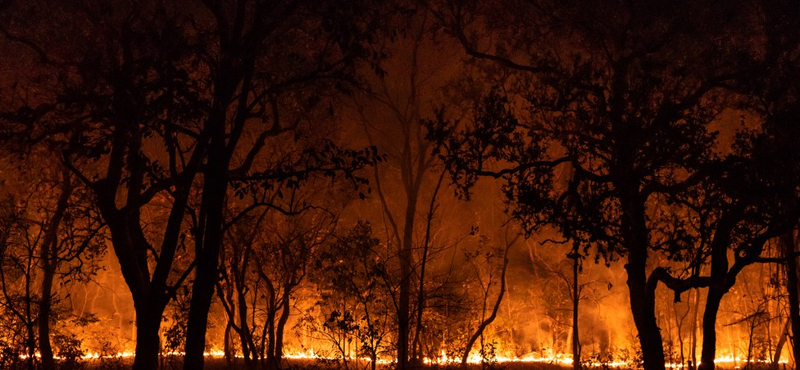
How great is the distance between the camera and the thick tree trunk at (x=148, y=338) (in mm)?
10562

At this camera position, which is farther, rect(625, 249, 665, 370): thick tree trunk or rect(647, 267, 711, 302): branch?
rect(625, 249, 665, 370): thick tree trunk

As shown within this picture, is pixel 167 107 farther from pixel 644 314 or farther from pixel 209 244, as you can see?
pixel 644 314

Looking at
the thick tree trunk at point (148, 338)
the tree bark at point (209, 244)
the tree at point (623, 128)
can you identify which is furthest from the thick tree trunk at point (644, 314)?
the thick tree trunk at point (148, 338)

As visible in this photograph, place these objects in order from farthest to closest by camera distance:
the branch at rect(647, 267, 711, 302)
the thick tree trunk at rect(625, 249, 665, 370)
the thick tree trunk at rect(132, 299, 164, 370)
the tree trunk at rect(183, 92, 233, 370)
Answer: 1. the thick tree trunk at rect(625, 249, 665, 370)
2. the branch at rect(647, 267, 711, 302)
3. the thick tree trunk at rect(132, 299, 164, 370)
4. the tree trunk at rect(183, 92, 233, 370)

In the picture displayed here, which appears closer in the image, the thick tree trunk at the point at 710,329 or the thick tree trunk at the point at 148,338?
the thick tree trunk at the point at 148,338

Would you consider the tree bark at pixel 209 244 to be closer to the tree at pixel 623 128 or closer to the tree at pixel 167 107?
the tree at pixel 167 107

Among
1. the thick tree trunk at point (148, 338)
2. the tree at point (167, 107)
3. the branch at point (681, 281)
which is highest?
the tree at point (167, 107)

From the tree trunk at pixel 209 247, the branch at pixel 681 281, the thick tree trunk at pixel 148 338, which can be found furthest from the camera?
the branch at pixel 681 281

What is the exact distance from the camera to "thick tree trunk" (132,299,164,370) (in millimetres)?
10562

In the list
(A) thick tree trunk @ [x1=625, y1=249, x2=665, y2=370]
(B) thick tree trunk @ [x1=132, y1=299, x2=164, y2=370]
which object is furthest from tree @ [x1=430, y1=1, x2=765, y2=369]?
(B) thick tree trunk @ [x1=132, y1=299, x2=164, y2=370]

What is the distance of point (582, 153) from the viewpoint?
11.6m

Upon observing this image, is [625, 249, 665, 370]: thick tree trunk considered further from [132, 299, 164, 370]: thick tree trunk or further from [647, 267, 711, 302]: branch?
[132, 299, 164, 370]: thick tree trunk

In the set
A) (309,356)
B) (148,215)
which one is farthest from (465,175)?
(309,356)

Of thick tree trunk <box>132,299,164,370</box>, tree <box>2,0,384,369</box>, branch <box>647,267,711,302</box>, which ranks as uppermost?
tree <box>2,0,384,369</box>
